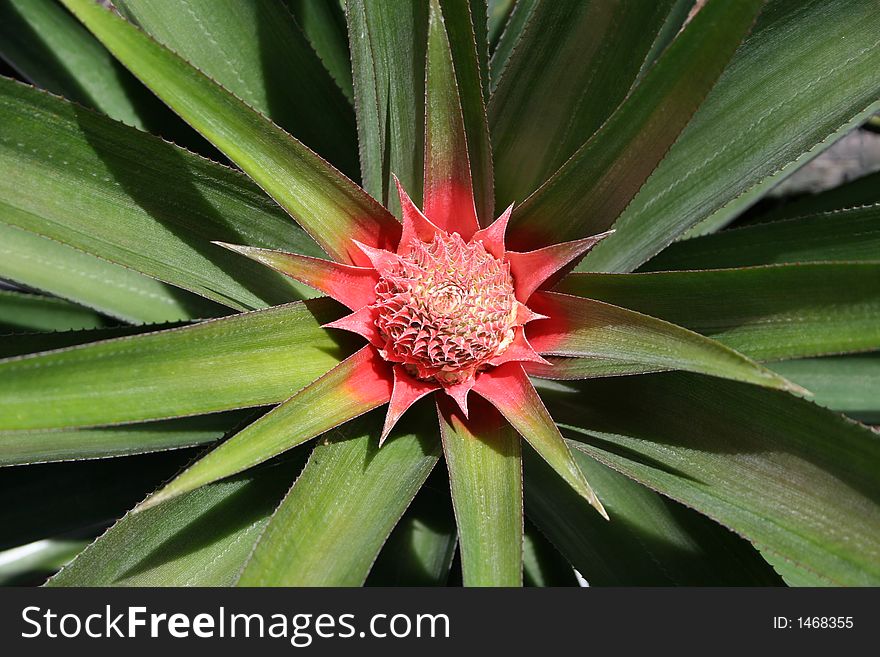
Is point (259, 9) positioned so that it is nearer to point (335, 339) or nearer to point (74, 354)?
point (335, 339)

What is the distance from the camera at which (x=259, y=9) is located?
3.91 feet

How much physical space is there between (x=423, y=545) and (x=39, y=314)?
89cm

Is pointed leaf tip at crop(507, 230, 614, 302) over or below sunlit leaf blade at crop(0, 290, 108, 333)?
below

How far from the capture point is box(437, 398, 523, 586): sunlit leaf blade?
2.78 feet

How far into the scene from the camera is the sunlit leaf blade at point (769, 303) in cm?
78

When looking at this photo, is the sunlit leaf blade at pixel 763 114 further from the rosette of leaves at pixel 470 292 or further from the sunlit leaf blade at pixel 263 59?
the sunlit leaf blade at pixel 263 59

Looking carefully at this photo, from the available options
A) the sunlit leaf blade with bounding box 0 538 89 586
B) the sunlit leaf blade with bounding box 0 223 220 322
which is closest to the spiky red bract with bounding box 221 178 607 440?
the sunlit leaf blade with bounding box 0 223 220 322

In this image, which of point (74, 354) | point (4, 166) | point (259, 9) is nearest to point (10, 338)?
point (4, 166)

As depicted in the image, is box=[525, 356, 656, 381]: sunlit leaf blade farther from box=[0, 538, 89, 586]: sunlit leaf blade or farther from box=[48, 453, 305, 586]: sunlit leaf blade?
box=[0, 538, 89, 586]: sunlit leaf blade

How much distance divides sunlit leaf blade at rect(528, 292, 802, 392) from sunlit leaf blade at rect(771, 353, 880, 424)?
1.93 feet

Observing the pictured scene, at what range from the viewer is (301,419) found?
88cm

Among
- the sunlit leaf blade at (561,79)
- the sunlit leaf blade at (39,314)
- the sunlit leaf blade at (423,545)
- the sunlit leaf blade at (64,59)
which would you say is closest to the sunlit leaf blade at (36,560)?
the sunlit leaf blade at (39,314)

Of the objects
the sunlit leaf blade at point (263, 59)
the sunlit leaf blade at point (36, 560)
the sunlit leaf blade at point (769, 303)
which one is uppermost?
the sunlit leaf blade at point (263, 59)

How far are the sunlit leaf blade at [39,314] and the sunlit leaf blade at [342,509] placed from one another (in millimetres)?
788
